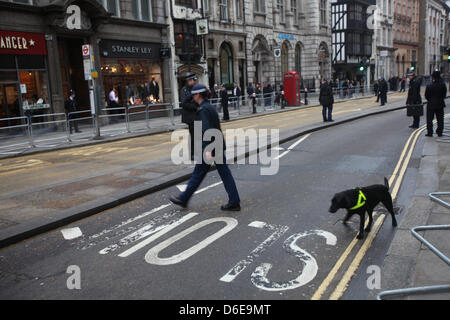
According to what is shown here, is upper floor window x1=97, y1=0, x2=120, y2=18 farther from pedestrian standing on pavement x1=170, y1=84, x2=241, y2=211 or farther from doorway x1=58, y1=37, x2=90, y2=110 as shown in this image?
pedestrian standing on pavement x1=170, y1=84, x2=241, y2=211

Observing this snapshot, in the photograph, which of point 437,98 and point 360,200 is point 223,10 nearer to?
point 437,98

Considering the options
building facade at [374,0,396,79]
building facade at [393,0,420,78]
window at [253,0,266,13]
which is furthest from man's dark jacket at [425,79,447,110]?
building facade at [393,0,420,78]

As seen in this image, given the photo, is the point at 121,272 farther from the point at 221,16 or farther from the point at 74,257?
the point at 221,16

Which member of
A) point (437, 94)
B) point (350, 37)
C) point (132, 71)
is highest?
point (350, 37)

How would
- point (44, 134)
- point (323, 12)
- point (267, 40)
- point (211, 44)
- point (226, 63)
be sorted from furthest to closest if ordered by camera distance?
point (323, 12)
point (267, 40)
point (226, 63)
point (211, 44)
point (44, 134)

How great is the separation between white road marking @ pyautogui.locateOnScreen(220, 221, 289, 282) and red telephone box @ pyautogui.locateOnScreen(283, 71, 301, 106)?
2700 cm

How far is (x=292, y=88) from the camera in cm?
3184

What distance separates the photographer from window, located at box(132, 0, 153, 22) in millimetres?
25984

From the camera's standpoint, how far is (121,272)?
15.0ft

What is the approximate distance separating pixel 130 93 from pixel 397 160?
63.2 ft

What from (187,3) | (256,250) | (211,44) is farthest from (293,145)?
(211,44)

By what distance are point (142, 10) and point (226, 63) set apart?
9889 mm

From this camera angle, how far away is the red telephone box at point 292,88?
1250 inches
